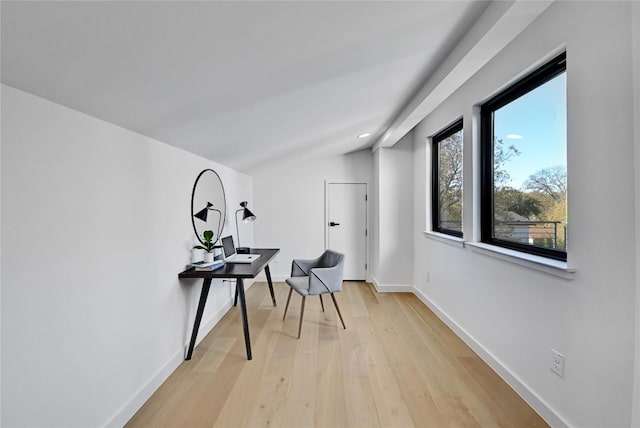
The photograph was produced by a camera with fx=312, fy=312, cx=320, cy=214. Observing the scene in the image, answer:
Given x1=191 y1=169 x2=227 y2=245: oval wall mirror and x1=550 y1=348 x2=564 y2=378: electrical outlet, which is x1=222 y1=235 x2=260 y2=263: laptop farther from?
x1=550 y1=348 x2=564 y2=378: electrical outlet

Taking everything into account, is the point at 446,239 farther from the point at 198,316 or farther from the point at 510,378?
the point at 198,316

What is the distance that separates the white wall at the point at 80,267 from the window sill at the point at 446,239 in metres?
2.58

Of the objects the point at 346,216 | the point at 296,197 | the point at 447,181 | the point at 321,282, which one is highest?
the point at 447,181

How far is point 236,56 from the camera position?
1358 mm

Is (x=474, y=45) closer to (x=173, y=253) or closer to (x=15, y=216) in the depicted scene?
(x=15, y=216)

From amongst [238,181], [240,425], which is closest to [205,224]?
[238,181]

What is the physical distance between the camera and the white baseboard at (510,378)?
1.78 metres

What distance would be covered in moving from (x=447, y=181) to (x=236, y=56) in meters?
3.09

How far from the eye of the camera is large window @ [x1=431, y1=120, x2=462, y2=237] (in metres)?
3.42

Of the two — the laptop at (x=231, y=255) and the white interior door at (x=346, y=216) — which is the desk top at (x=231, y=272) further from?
the white interior door at (x=346, y=216)

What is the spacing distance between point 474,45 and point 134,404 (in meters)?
2.86

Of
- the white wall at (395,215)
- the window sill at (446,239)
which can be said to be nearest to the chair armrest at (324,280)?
the window sill at (446,239)

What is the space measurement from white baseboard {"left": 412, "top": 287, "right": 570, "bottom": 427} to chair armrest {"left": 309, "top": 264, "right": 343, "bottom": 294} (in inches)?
48.3

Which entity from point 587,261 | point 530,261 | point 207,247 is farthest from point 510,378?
point 207,247
